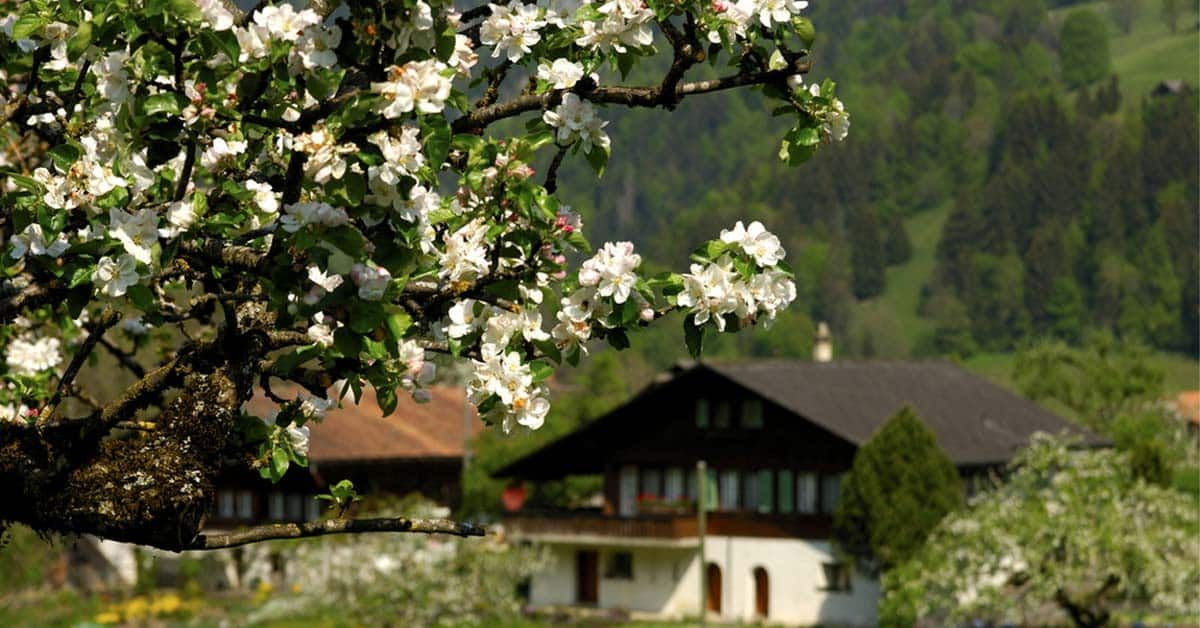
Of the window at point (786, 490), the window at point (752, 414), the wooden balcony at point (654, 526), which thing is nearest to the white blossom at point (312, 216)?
the wooden balcony at point (654, 526)

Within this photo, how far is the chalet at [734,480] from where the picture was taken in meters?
51.8

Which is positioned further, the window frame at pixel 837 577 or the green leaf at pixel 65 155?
the window frame at pixel 837 577

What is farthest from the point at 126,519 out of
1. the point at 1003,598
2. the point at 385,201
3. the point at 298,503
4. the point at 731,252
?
the point at 298,503

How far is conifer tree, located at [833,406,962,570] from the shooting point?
45750mm

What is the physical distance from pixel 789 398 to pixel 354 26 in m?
47.4

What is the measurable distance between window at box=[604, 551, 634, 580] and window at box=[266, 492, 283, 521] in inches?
493

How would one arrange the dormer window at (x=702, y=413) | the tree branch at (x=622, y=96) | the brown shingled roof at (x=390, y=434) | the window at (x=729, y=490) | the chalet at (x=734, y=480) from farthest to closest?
the brown shingled roof at (x=390, y=434) < the dormer window at (x=702, y=413) < the window at (x=729, y=490) < the chalet at (x=734, y=480) < the tree branch at (x=622, y=96)

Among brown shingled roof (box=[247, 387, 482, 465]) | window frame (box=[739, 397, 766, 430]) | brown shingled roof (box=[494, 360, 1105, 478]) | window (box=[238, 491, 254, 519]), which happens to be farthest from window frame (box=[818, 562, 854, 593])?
window (box=[238, 491, 254, 519])

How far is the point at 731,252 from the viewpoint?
21.5ft

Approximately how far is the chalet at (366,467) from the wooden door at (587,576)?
6.39 meters

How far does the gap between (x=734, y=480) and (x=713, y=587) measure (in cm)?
317

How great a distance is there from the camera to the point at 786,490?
52.9 metres

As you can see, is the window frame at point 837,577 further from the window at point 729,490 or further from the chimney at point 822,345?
the chimney at point 822,345

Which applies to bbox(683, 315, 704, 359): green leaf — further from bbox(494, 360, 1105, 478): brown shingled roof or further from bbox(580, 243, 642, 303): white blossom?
bbox(494, 360, 1105, 478): brown shingled roof
